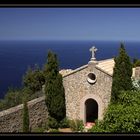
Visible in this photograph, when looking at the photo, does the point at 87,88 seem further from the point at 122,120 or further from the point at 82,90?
the point at 122,120

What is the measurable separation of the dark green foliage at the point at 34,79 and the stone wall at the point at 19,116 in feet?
16.9

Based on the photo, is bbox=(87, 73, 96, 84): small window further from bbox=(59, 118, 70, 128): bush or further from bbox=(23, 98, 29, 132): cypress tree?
bbox=(23, 98, 29, 132): cypress tree

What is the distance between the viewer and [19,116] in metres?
11.5

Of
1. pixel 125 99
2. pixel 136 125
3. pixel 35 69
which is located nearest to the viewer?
pixel 136 125

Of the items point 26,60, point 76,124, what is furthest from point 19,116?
point 26,60

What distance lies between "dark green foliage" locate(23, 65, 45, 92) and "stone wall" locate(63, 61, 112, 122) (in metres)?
4.38

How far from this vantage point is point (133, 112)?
7.24 meters

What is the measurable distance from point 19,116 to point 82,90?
114 inches

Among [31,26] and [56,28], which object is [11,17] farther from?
[56,28]

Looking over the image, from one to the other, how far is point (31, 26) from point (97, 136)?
67469mm

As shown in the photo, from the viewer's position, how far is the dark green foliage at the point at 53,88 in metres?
12.4

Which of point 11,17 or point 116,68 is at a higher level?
point 11,17

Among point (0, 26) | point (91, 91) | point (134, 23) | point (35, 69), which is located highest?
point (0, 26)

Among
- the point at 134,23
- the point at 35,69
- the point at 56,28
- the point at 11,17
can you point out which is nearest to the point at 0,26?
the point at 11,17
